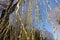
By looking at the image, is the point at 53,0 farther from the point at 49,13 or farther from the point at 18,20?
the point at 18,20

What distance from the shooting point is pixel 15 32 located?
198cm

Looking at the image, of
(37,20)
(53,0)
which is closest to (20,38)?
(37,20)

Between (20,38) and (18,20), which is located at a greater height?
(18,20)

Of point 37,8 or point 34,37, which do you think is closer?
point 37,8

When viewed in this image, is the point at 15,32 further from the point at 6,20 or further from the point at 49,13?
the point at 49,13

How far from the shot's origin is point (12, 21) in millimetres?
1946

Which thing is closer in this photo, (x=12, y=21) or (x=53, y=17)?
(x=53, y=17)

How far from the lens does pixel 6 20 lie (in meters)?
1.95

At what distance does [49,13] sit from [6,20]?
47cm

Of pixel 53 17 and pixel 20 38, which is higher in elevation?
pixel 53 17

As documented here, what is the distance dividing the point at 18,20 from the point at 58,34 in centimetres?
43

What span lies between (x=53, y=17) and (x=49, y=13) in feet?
0.21

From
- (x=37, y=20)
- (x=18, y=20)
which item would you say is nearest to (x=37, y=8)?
(x=37, y=20)

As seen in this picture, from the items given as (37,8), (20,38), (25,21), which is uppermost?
(37,8)
